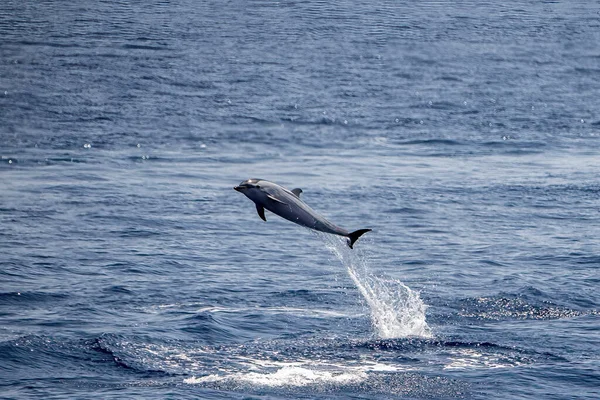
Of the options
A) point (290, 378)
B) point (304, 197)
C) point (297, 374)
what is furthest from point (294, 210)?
point (304, 197)

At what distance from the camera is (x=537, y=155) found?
64000 mm

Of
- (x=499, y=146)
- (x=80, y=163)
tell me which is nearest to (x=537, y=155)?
(x=499, y=146)

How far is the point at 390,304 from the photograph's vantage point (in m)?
38.4

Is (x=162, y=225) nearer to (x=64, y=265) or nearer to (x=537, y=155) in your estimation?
(x=64, y=265)

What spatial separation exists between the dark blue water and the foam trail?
0.47 ft

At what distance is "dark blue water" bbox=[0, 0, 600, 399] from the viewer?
32469 mm

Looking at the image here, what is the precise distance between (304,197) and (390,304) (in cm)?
1604

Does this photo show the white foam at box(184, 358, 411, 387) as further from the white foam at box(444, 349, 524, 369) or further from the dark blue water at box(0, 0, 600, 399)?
the white foam at box(444, 349, 524, 369)

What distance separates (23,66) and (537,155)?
34039 millimetres

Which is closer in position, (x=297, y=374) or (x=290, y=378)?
(x=290, y=378)

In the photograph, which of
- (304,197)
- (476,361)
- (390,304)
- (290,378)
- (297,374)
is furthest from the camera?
(304,197)

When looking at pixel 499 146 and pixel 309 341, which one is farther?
pixel 499 146

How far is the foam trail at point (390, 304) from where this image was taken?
34.8 meters

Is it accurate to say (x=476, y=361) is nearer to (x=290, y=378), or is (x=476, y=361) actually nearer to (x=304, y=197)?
(x=290, y=378)
